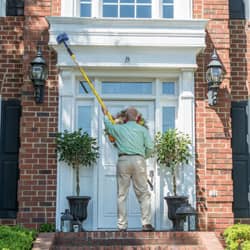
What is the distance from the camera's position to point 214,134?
9.18m

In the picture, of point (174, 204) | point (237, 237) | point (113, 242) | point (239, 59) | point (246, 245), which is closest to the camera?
point (246, 245)

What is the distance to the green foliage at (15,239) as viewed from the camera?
6.70 metres

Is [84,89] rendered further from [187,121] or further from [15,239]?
[15,239]

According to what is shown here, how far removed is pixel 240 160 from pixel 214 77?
1563 mm

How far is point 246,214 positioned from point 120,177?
95.8 inches

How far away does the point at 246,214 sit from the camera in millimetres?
9578

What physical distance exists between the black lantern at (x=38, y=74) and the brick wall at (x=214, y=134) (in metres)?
2.44

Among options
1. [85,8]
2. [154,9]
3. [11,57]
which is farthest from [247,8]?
[11,57]

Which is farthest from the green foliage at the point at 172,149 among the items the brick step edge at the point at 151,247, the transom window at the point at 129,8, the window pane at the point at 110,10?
the window pane at the point at 110,10

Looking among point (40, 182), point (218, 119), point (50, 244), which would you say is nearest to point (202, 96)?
point (218, 119)

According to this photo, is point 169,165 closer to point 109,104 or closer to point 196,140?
point 196,140

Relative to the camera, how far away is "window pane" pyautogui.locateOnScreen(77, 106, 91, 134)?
9406mm

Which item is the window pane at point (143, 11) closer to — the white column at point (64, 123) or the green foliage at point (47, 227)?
the white column at point (64, 123)

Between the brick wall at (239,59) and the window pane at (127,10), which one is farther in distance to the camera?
the brick wall at (239,59)
